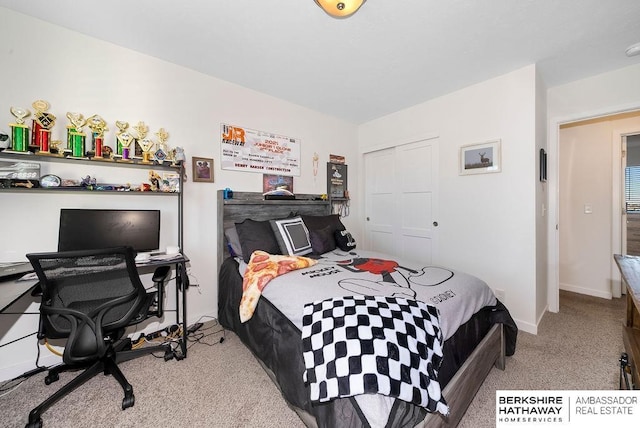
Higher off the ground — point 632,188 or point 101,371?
point 632,188

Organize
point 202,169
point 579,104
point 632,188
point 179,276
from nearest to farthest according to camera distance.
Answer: point 179,276, point 202,169, point 579,104, point 632,188

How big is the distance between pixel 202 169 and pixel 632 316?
3333 millimetres

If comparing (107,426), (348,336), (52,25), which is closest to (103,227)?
(107,426)

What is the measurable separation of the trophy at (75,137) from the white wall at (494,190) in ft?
10.9

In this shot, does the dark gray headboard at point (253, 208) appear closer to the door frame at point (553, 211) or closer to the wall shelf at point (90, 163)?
the wall shelf at point (90, 163)

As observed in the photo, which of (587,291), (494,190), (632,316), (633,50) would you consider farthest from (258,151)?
(587,291)

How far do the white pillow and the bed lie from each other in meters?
0.31

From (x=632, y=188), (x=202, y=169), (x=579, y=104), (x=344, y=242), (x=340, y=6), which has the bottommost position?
(x=344, y=242)

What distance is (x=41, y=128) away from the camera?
1623 mm

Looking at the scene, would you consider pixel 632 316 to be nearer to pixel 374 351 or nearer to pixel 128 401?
pixel 374 351

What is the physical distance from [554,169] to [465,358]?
2.58m

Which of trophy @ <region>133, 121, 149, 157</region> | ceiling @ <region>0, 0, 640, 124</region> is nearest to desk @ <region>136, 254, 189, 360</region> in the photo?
trophy @ <region>133, 121, 149, 157</region>

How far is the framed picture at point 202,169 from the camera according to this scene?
2352 millimetres

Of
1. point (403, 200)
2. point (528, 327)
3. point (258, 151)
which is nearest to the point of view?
point (528, 327)
